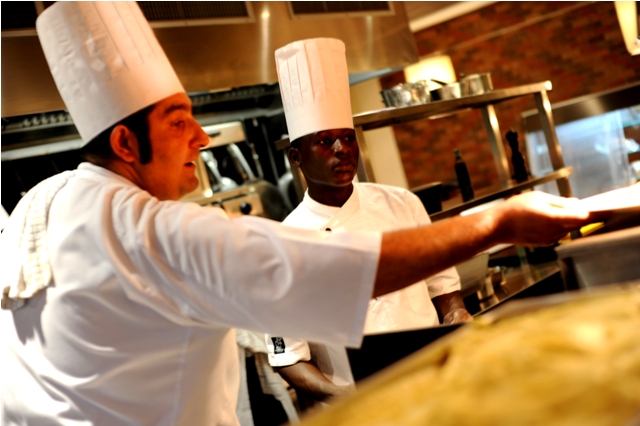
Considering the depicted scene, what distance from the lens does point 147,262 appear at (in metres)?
1.16

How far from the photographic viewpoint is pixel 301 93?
2.35 metres

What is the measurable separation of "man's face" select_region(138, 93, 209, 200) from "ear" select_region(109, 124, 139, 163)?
→ 31 mm

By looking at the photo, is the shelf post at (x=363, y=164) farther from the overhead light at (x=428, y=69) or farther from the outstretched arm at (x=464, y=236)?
the overhead light at (x=428, y=69)

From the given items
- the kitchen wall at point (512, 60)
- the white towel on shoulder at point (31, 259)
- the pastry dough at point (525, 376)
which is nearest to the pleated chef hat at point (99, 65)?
the white towel on shoulder at point (31, 259)

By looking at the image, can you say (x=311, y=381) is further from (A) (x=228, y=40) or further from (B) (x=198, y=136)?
(A) (x=228, y=40)

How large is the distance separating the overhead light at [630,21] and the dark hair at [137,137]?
1.83m

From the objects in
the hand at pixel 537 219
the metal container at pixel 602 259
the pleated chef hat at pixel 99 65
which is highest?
the pleated chef hat at pixel 99 65

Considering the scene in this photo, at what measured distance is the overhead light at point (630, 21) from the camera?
233 cm

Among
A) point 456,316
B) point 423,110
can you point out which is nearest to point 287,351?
point 456,316

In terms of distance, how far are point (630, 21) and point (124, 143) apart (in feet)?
6.33

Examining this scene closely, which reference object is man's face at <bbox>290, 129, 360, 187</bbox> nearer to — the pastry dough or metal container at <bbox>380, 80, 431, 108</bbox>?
metal container at <bbox>380, 80, 431, 108</bbox>

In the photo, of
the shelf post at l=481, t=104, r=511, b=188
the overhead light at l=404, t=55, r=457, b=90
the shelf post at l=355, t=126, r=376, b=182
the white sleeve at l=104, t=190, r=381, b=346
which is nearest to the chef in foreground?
the white sleeve at l=104, t=190, r=381, b=346

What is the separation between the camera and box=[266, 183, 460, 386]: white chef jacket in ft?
6.83

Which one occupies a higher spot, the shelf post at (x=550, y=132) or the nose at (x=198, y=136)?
the nose at (x=198, y=136)
